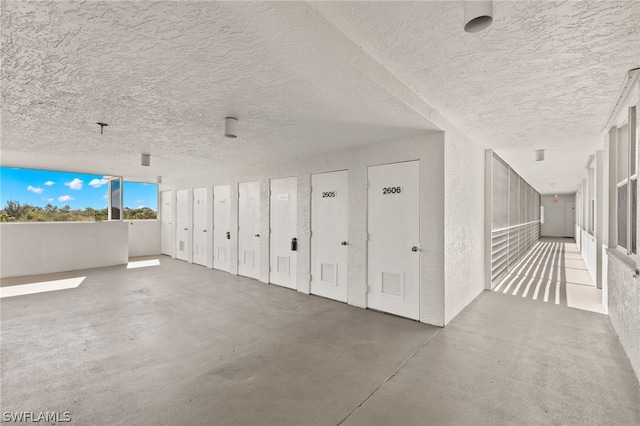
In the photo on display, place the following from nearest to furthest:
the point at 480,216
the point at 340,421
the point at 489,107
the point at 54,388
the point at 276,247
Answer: the point at 340,421 < the point at 54,388 < the point at 489,107 < the point at 480,216 < the point at 276,247

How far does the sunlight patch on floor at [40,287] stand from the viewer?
216 inches

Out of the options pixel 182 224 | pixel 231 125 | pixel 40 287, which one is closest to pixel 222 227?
pixel 182 224

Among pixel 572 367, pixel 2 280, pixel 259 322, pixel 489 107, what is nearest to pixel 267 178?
pixel 259 322

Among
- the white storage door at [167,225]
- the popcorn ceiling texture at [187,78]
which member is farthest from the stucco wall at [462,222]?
the white storage door at [167,225]

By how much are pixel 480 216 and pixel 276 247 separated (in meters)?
4.12

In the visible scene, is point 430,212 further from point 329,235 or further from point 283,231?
point 283,231

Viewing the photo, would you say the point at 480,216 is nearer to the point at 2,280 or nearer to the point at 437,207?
the point at 437,207

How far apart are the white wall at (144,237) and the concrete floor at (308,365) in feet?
18.9

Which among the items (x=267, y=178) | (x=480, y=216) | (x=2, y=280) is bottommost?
(x=2, y=280)

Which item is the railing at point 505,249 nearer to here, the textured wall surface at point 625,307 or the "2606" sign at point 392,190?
the textured wall surface at point 625,307

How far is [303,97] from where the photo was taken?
2.78 metres

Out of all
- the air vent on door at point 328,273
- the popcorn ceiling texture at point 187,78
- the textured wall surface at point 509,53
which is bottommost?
the air vent on door at point 328,273

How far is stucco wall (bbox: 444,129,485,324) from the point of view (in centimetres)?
391

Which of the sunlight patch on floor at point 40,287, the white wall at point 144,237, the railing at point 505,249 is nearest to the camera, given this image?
the sunlight patch on floor at point 40,287
